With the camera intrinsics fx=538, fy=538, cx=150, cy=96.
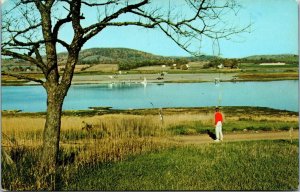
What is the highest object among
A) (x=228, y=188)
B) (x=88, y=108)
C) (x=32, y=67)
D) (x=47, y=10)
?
(x=47, y=10)

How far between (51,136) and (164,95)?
7.82m

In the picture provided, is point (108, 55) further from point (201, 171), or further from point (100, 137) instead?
point (201, 171)

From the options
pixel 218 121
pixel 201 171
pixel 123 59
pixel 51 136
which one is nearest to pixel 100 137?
pixel 123 59

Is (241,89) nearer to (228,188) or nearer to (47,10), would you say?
(228,188)

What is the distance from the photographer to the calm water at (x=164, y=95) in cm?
1348

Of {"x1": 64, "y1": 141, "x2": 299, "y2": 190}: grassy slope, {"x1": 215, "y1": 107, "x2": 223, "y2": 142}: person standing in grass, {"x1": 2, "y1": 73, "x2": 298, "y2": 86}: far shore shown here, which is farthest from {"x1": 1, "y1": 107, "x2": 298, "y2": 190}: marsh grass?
{"x1": 215, "y1": 107, "x2": 223, "y2": 142}: person standing in grass

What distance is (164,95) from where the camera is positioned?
758 inches

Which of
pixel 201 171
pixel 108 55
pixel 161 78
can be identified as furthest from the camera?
pixel 161 78

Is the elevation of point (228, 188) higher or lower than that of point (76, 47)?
lower

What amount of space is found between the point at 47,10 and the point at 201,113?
10.5 metres

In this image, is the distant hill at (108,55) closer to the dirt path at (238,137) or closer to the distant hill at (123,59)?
the distant hill at (123,59)

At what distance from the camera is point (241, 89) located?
1625cm

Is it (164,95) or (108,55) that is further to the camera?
(164,95)

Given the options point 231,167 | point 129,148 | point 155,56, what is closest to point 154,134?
point 129,148
